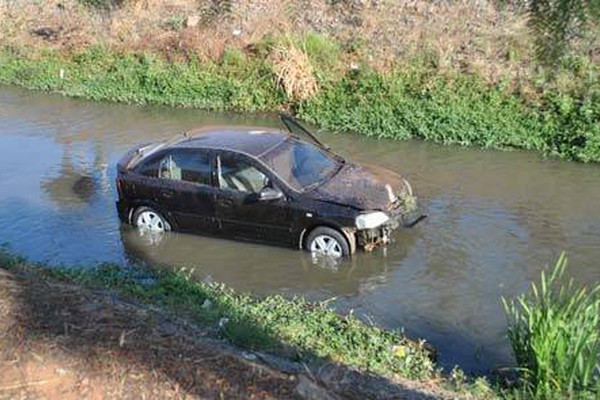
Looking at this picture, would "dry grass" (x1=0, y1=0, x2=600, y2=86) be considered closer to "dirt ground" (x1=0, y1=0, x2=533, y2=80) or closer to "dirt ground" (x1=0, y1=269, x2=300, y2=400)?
"dirt ground" (x1=0, y1=0, x2=533, y2=80)

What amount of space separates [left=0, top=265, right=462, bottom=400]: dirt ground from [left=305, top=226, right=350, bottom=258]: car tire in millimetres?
4840

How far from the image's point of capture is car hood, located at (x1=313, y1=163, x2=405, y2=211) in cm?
1131

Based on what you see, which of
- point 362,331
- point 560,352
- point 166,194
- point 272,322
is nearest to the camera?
point 560,352

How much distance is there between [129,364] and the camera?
5312mm

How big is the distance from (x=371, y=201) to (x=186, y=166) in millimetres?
3004

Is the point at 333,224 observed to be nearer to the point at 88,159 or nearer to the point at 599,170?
the point at 599,170

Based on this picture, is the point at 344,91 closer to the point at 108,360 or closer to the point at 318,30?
the point at 318,30

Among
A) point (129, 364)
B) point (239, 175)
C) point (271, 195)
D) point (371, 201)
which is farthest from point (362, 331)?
point (239, 175)

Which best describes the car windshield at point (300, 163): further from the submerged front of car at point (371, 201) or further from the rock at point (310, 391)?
the rock at point (310, 391)

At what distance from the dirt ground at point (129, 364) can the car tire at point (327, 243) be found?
4.84 meters

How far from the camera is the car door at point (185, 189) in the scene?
1216 centimetres

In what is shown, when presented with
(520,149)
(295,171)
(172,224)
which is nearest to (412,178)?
(520,149)

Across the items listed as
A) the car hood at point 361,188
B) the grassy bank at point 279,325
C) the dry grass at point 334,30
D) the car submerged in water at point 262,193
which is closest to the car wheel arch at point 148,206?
the car submerged in water at point 262,193

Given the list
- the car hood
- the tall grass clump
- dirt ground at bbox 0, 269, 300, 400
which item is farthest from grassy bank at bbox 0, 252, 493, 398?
the car hood
